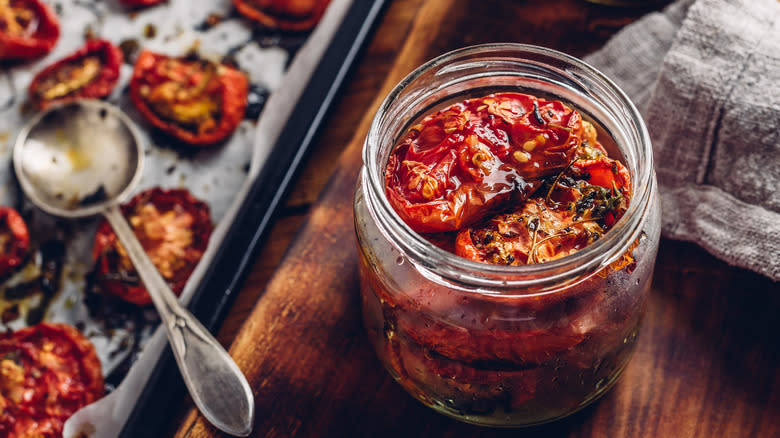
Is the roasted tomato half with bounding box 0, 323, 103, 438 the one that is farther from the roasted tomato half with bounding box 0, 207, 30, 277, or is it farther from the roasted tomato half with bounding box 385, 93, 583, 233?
the roasted tomato half with bounding box 385, 93, 583, 233

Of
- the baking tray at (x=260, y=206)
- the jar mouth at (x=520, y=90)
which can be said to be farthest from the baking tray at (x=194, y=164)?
the jar mouth at (x=520, y=90)

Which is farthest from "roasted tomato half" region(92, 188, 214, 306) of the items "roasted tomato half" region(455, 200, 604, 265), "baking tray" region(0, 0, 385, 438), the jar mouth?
"roasted tomato half" region(455, 200, 604, 265)

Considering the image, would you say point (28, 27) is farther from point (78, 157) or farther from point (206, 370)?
point (206, 370)

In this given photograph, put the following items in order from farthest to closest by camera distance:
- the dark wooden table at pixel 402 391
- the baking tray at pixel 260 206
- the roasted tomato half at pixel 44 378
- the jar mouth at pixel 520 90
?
the roasted tomato half at pixel 44 378, the baking tray at pixel 260 206, the dark wooden table at pixel 402 391, the jar mouth at pixel 520 90

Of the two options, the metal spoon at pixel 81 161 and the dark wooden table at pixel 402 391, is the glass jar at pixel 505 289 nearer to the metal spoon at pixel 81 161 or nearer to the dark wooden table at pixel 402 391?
the dark wooden table at pixel 402 391

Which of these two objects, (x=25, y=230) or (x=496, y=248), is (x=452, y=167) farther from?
(x=25, y=230)

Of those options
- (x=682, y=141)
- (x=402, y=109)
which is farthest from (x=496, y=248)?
(x=682, y=141)
